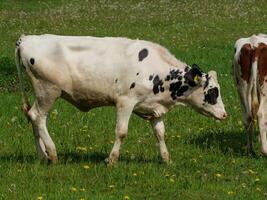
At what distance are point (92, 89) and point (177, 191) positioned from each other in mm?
2639

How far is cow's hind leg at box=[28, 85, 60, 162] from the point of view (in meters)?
12.0

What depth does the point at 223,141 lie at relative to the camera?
13953mm

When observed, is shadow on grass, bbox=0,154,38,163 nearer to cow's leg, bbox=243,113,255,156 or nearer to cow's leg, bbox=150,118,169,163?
Answer: cow's leg, bbox=150,118,169,163

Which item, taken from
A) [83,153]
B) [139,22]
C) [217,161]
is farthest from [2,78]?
[139,22]

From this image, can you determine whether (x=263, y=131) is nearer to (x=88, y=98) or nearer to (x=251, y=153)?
(x=251, y=153)

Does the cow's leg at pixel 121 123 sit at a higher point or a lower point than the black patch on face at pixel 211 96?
lower

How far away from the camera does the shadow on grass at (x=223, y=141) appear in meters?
13.2

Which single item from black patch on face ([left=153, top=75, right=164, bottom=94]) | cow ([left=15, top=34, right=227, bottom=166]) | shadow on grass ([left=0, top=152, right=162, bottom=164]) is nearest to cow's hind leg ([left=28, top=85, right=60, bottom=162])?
cow ([left=15, top=34, right=227, bottom=166])

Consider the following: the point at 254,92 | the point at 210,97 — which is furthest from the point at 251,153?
the point at 210,97

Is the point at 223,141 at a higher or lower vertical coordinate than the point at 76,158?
higher

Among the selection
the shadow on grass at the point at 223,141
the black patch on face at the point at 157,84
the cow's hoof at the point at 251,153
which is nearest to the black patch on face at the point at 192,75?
the black patch on face at the point at 157,84

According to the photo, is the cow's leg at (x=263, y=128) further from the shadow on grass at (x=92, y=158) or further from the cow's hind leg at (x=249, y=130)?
the shadow on grass at (x=92, y=158)

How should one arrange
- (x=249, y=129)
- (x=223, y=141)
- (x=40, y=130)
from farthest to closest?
(x=223, y=141)
(x=249, y=129)
(x=40, y=130)

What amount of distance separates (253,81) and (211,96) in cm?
93
